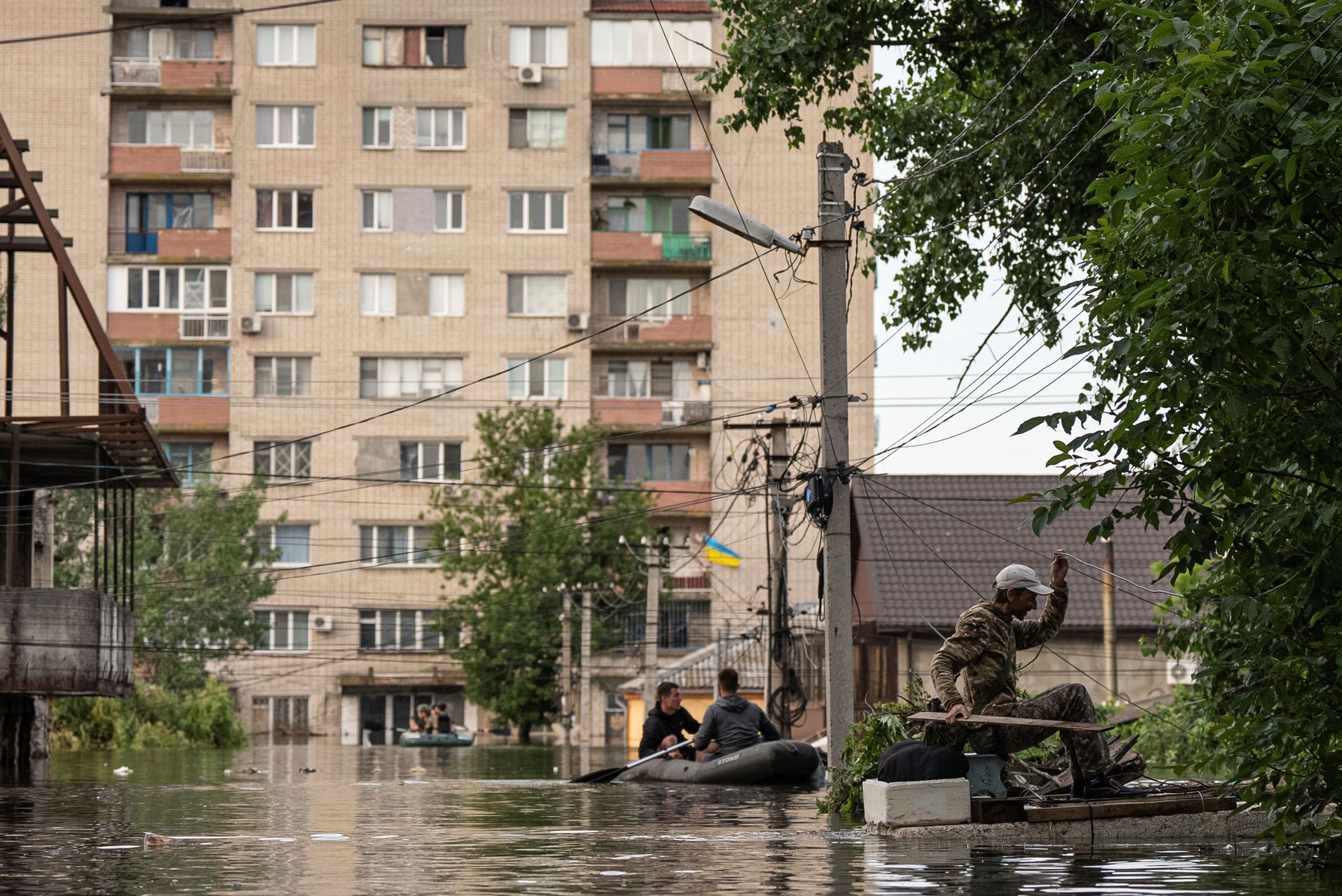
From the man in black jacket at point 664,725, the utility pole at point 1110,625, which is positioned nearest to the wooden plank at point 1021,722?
the man in black jacket at point 664,725

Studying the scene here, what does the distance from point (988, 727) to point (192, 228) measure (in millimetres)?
65333

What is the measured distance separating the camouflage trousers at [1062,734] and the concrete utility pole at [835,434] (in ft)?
17.6

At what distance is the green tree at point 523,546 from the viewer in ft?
226

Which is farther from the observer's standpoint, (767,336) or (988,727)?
(767,336)

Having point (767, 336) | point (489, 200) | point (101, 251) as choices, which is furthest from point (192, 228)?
point (767, 336)

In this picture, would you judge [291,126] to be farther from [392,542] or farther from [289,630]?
[289,630]

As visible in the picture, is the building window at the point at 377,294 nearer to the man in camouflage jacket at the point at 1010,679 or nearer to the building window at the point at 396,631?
the building window at the point at 396,631

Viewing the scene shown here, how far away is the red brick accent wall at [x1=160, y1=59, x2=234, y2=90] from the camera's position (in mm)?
74625

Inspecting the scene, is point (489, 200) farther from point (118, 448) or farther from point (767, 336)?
point (118, 448)

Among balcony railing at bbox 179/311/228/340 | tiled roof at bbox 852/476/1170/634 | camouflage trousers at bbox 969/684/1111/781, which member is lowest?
camouflage trousers at bbox 969/684/1111/781

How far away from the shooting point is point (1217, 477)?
419 inches

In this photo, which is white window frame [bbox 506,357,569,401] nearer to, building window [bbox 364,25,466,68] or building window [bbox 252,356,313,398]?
building window [bbox 252,356,313,398]

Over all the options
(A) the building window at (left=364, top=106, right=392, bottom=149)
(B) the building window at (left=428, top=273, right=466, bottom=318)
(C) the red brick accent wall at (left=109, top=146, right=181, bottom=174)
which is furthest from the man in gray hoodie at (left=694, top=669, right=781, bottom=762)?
(C) the red brick accent wall at (left=109, top=146, right=181, bottom=174)

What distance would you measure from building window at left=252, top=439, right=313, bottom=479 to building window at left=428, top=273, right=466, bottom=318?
7.21 meters
